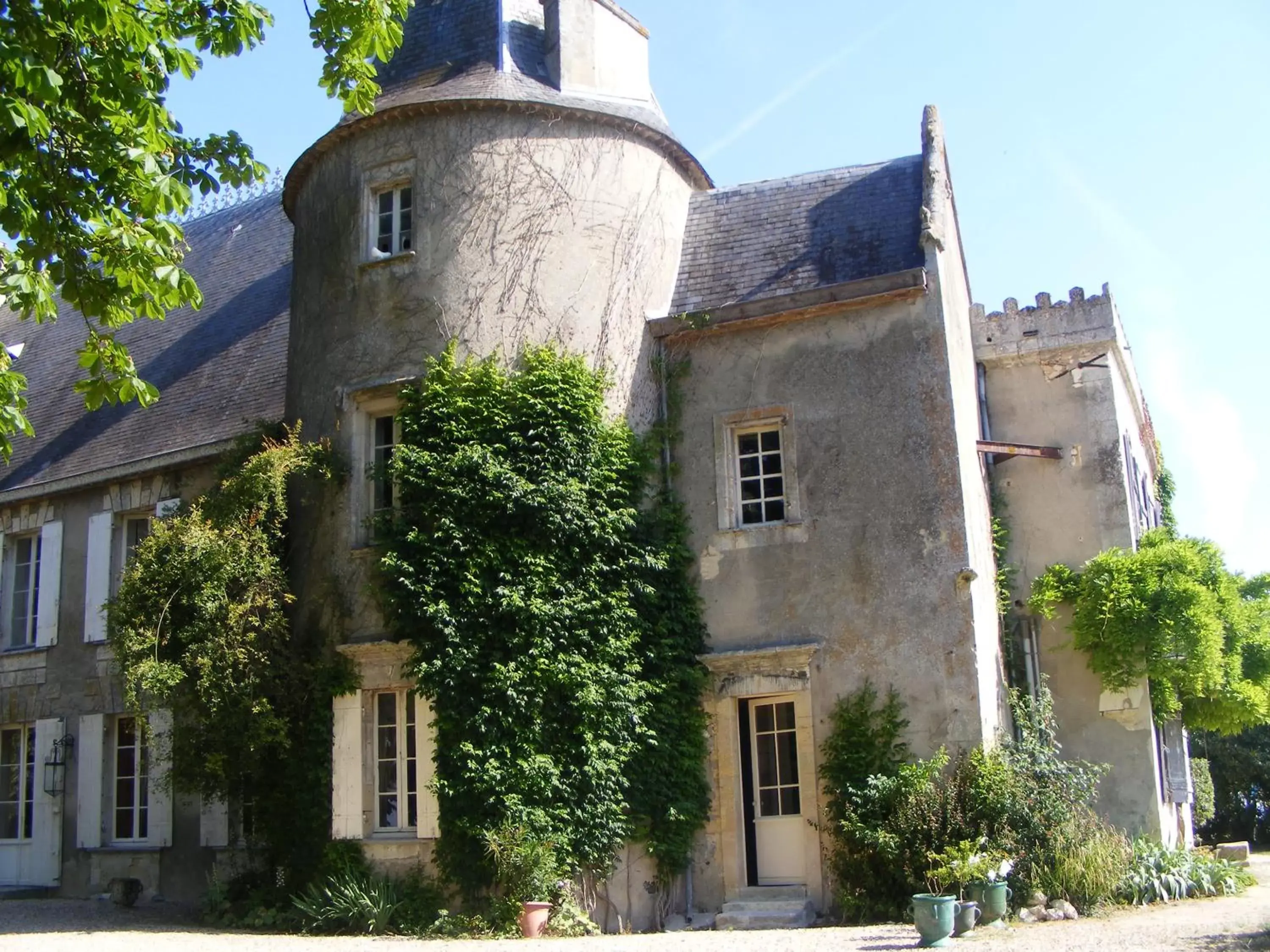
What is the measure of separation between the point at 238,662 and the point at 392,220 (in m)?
4.97

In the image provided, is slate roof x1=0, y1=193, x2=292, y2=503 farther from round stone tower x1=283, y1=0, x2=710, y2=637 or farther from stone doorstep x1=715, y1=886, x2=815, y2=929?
stone doorstep x1=715, y1=886, x2=815, y2=929

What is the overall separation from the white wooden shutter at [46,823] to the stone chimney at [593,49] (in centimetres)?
1028

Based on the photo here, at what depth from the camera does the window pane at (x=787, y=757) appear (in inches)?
520

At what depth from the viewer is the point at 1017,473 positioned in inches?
616

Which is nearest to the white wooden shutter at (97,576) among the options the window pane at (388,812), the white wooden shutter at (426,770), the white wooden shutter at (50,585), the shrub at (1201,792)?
the white wooden shutter at (50,585)

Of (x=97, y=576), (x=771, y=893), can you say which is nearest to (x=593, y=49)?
(x=97, y=576)

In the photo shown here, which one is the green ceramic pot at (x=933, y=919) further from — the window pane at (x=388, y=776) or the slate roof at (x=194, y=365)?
the slate roof at (x=194, y=365)

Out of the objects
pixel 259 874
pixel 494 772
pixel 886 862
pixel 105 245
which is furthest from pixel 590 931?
pixel 105 245

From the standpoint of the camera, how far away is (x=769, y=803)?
43.4 feet

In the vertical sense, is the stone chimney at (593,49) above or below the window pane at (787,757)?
above

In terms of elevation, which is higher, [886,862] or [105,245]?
[105,245]

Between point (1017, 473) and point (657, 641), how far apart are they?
5.24 metres

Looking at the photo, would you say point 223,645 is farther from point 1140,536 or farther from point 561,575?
point 1140,536

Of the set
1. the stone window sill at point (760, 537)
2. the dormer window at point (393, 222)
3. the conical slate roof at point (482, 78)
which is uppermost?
the conical slate roof at point (482, 78)
